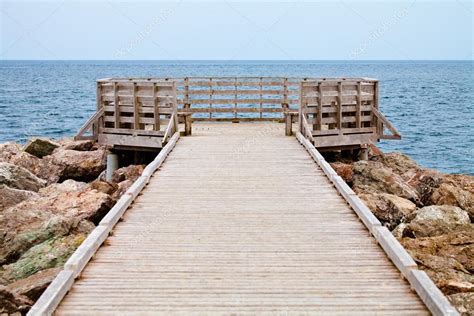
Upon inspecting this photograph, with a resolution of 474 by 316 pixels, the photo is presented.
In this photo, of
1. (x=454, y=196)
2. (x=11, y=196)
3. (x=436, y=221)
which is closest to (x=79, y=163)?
(x=11, y=196)

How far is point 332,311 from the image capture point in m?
6.74

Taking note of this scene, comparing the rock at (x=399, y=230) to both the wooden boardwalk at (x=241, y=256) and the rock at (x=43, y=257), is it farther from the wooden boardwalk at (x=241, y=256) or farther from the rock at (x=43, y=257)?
the rock at (x=43, y=257)

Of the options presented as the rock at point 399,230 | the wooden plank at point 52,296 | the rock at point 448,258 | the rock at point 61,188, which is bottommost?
the rock at point 399,230

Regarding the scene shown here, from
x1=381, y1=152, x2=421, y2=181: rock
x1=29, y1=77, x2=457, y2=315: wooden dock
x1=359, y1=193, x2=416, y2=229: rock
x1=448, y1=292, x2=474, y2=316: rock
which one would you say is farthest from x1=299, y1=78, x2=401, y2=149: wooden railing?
x1=448, y1=292, x2=474, y2=316: rock

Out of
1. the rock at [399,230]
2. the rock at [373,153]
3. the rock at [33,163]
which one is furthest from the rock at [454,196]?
the rock at [33,163]

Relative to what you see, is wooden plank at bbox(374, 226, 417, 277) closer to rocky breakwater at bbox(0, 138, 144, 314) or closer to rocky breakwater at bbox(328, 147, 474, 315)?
rocky breakwater at bbox(328, 147, 474, 315)

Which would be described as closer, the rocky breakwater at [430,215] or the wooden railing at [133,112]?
the rocky breakwater at [430,215]

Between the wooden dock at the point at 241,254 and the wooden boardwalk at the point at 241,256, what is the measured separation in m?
0.01

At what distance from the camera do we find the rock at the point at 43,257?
9680 mm

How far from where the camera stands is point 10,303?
298 inches

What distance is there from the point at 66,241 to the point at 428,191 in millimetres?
9129

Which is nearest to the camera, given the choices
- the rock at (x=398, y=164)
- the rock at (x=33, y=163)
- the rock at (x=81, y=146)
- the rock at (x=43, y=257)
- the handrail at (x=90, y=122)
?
the rock at (x=43, y=257)

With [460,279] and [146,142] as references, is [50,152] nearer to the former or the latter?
[146,142]

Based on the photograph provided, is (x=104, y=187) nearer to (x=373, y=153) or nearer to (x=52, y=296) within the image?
(x=52, y=296)
